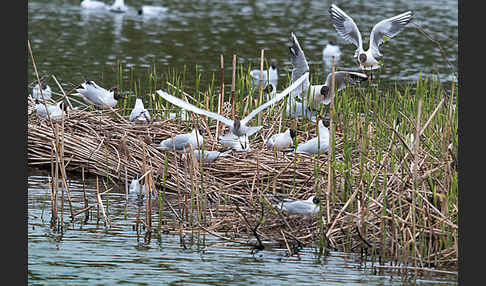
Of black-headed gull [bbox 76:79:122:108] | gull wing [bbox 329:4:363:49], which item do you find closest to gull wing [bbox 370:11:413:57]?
gull wing [bbox 329:4:363:49]

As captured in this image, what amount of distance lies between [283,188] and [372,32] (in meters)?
3.50

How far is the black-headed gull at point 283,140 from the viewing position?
366 inches

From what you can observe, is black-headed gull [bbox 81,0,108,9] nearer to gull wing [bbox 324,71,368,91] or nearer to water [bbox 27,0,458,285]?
→ water [bbox 27,0,458,285]

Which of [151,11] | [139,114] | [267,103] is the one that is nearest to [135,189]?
[139,114]

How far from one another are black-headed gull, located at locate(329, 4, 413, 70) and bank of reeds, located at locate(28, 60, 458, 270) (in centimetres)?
64

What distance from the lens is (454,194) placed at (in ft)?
24.7

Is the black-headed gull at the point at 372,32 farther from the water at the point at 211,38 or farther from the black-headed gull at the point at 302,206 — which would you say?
the black-headed gull at the point at 302,206

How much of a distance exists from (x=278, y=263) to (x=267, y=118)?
147 inches

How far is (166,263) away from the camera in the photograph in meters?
7.37

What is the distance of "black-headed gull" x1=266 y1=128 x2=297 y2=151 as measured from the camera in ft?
30.5

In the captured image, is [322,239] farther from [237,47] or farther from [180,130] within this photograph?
[237,47]

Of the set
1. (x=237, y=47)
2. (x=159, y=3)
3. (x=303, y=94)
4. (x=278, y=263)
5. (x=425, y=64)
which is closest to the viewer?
(x=278, y=263)

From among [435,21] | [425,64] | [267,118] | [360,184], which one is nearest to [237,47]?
[425,64]

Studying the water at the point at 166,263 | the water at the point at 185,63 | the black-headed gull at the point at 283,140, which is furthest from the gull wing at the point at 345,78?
the water at the point at 166,263
